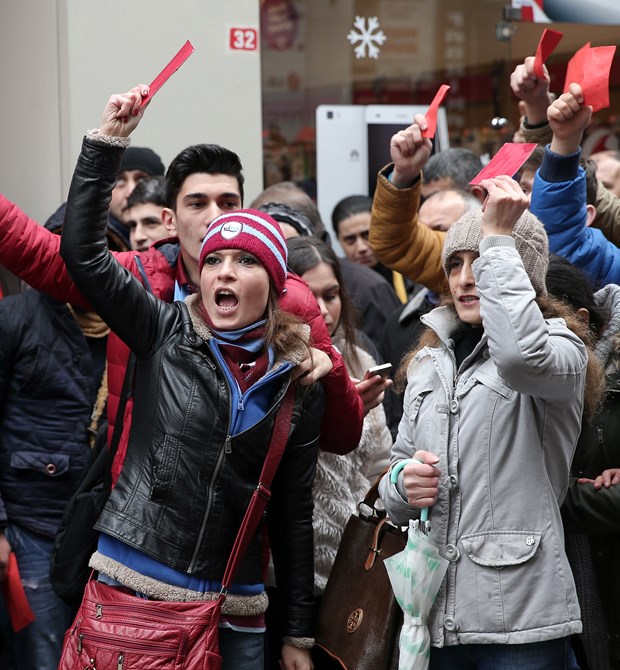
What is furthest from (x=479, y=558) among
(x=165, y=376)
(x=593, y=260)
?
(x=593, y=260)

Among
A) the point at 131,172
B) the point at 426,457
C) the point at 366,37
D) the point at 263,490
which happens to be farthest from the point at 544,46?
the point at 366,37

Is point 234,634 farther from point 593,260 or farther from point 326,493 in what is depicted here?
point 593,260

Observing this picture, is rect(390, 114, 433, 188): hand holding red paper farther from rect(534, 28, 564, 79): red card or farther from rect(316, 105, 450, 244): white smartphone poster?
rect(316, 105, 450, 244): white smartphone poster

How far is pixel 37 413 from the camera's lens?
405 cm

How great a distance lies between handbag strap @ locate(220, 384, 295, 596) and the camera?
301 centimetres

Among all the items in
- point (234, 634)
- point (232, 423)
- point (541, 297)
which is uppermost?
point (541, 297)

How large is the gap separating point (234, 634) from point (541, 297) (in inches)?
49.6

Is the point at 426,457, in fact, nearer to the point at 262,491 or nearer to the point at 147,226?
the point at 262,491

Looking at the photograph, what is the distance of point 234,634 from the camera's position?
123 inches

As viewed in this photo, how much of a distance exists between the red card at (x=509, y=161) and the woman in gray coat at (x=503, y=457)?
0.11ft

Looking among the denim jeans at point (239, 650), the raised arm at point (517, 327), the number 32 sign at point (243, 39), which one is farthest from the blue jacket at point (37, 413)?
the number 32 sign at point (243, 39)

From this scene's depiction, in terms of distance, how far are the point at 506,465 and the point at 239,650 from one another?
901mm

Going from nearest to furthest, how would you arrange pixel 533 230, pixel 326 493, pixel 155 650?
1. pixel 155 650
2. pixel 533 230
3. pixel 326 493

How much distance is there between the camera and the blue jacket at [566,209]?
12.1 feet
